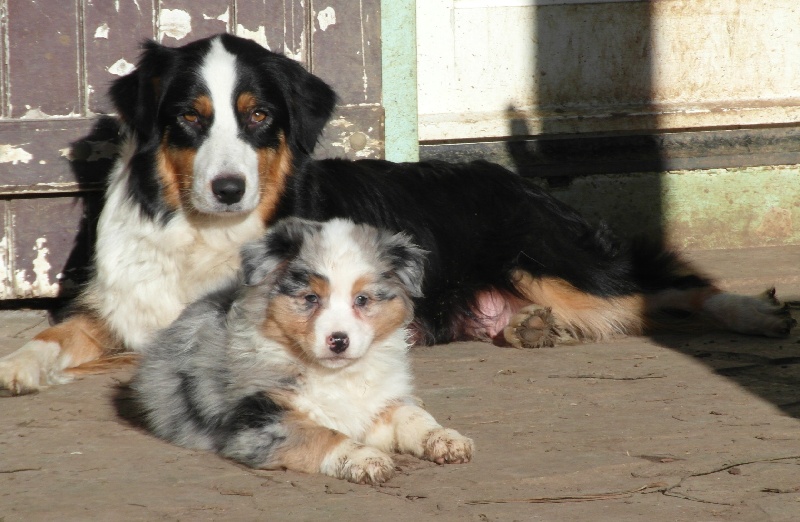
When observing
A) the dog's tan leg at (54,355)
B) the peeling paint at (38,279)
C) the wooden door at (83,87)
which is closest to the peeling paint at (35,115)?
the wooden door at (83,87)

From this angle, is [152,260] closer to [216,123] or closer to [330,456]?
[216,123]

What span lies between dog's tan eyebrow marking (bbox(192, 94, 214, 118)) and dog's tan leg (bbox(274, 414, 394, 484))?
1.56 meters

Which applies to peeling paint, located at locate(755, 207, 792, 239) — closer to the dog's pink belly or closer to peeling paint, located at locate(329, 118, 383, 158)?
the dog's pink belly

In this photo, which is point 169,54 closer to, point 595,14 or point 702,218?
point 595,14

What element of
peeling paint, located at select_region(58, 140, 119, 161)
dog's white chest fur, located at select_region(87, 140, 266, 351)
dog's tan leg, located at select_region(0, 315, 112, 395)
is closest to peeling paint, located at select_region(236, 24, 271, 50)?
peeling paint, located at select_region(58, 140, 119, 161)

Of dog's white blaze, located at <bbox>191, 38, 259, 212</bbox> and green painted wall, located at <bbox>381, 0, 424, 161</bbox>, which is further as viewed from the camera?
green painted wall, located at <bbox>381, 0, 424, 161</bbox>

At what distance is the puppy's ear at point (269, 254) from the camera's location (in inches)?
140

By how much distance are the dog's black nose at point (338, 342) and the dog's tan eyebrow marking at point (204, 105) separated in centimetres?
143

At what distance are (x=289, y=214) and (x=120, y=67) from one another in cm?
161

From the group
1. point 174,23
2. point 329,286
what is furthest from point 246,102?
point 174,23

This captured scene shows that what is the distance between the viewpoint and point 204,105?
14.3 feet

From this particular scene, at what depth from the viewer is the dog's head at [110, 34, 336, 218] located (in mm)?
4301

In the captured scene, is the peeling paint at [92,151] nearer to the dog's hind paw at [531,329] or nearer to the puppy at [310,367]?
the puppy at [310,367]

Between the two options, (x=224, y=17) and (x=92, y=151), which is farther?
(x=224, y=17)
